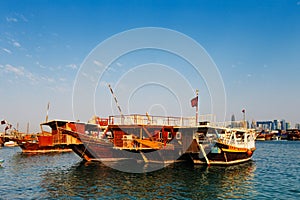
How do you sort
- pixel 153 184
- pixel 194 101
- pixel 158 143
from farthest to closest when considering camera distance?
pixel 194 101 → pixel 158 143 → pixel 153 184

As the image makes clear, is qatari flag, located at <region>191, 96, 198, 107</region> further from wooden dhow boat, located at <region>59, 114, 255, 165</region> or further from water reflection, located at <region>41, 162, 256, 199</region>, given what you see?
water reflection, located at <region>41, 162, 256, 199</region>

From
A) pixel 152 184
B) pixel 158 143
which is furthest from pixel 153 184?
pixel 158 143

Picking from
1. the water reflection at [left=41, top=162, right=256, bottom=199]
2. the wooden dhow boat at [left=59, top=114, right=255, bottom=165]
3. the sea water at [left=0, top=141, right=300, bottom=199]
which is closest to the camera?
the sea water at [left=0, top=141, right=300, bottom=199]

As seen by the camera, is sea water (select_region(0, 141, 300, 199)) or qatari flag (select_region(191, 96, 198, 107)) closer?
sea water (select_region(0, 141, 300, 199))

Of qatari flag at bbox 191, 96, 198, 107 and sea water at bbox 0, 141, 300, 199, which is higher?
qatari flag at bbox 191, 96, 198, 107

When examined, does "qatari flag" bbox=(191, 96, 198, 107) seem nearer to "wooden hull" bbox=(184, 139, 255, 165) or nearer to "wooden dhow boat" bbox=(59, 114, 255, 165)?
"wooden dhow boat" bbox=(59, 114, 255, 165)

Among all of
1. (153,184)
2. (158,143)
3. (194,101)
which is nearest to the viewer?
(153,184)

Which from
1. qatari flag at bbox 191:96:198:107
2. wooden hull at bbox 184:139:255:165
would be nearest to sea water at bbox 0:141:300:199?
wooden hull at bbox 184:139:255:165

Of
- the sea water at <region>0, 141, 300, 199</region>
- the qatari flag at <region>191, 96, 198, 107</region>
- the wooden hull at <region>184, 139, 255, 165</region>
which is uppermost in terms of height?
the qatari flag at <region>191, 96, 198, 107</region>

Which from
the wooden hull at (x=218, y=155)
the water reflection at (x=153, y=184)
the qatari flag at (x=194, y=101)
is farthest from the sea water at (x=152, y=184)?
the qatari flag at (x=194, y=101)

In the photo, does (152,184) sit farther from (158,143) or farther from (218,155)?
(218,155)

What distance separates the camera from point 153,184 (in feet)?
75.6

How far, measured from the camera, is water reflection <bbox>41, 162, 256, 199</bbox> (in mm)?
19688

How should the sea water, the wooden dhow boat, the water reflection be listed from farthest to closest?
1. the wooden dhow boat
2. the water reflection
3. the sea water
